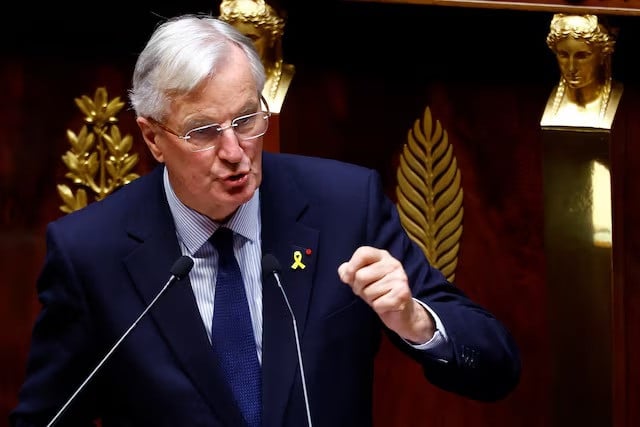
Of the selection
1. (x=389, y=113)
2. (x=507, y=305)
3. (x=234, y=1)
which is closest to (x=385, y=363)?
(x=507, y=305)

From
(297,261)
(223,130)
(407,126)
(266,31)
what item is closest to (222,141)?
(223,130)

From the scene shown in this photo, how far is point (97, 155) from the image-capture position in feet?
5.24

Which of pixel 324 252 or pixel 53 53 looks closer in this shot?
pixel 324 252

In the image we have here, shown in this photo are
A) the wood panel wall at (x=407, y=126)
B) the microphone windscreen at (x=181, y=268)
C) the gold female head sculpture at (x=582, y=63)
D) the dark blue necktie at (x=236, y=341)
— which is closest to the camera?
the microphone windscreen at (x=181, y=268)

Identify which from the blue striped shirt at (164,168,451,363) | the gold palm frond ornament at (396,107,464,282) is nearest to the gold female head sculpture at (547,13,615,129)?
the gold palm frond ornament at (396,107,464,282)

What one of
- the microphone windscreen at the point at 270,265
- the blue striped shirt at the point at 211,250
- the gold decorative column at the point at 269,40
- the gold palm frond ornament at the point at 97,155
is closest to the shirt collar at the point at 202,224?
the blue striped shirt at the point at 211,250

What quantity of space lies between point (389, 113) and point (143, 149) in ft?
0.88

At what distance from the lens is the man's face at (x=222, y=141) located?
114 centimetres

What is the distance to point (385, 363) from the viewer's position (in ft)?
5.25

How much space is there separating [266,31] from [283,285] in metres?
0.37

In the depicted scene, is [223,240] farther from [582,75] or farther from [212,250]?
[582,75]

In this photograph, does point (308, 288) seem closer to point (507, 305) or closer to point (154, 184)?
point (154, 184)

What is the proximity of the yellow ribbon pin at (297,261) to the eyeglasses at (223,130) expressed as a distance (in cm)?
10

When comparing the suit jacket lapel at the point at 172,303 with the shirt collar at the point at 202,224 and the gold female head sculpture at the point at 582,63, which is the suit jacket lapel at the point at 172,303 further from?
the gold female head sculpture at the point at 582,63
